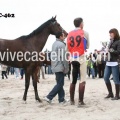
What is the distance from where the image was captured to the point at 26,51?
9.32 metres

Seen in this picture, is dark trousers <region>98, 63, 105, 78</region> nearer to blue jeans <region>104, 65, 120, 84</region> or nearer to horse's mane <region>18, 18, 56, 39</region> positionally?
blue jeans <region>104, 65, 120, 84</region>

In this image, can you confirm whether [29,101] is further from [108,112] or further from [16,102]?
[108,112]

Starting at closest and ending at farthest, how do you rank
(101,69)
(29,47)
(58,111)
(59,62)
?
(58,111), (59,62), (29,47), (101,69)

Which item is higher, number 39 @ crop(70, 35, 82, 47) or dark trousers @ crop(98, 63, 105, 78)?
number 39 @ crop(70, 35, 82, 47)

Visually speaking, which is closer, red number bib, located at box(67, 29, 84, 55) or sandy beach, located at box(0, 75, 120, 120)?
sandy beach, located at box(0, 75, 120, 120)

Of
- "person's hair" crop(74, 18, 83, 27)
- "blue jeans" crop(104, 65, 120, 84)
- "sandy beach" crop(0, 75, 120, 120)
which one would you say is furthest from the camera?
"blue jeans" crop(104, 65, 120, 84)

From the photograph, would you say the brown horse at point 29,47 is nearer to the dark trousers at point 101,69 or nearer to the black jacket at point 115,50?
the black jacket at point 115,50

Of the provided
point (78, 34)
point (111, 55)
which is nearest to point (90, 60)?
point (111, 55)

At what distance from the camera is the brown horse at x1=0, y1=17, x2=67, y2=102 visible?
9.28m

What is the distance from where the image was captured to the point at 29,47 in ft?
30.8

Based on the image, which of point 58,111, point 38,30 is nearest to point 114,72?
point 38,30

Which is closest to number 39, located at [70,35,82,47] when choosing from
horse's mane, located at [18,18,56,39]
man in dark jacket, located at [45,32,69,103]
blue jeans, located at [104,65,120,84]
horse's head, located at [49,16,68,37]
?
man in dark jacket, located at [45,32,69,103]

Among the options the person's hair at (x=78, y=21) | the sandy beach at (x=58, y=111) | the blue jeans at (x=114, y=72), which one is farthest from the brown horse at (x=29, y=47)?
the blue jeans at (x=114, y=72)

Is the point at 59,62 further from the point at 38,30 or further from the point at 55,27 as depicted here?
the point at 38,30
